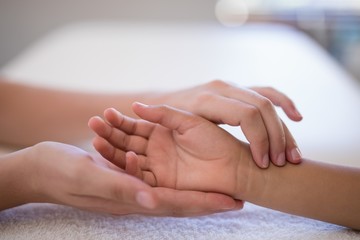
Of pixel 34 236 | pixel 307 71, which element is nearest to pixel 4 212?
pixel 34 236

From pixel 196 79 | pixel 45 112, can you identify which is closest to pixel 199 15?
pixel 196 79

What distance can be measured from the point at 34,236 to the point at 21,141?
420 millimetres

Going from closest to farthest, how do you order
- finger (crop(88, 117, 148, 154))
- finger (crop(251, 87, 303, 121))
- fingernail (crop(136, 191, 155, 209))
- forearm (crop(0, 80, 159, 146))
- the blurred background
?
1. fingernail (crop(136, 191, 155, 209))
2. finger (crop(88, 117, 148, 154))
3. finger (crop(251, 87, 303, 121))
4. forearm (crop(0, 80, 159, 146))
5. the blurred background

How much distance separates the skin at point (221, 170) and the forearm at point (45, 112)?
34 centimetres

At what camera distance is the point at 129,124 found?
0.59 metres

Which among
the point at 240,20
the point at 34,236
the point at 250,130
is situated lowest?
the point at 34,236

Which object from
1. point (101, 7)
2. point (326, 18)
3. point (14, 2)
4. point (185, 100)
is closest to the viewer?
point (185, 100)

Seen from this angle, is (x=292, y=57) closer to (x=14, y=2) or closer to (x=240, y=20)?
(x=240, y=20)

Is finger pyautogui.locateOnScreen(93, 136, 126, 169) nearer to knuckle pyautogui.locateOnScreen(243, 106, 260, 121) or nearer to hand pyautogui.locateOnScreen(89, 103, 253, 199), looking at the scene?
hand pyautogui.locateOnScreen(89, 103, 253, 199)

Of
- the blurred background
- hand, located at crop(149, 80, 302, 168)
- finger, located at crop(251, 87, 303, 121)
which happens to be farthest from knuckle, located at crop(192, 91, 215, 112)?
the blurred background

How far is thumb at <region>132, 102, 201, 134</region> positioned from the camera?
57 centimetres

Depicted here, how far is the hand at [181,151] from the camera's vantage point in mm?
567

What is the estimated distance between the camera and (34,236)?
1.73 feet

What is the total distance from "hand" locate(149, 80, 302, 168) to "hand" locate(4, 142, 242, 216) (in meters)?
0.09
